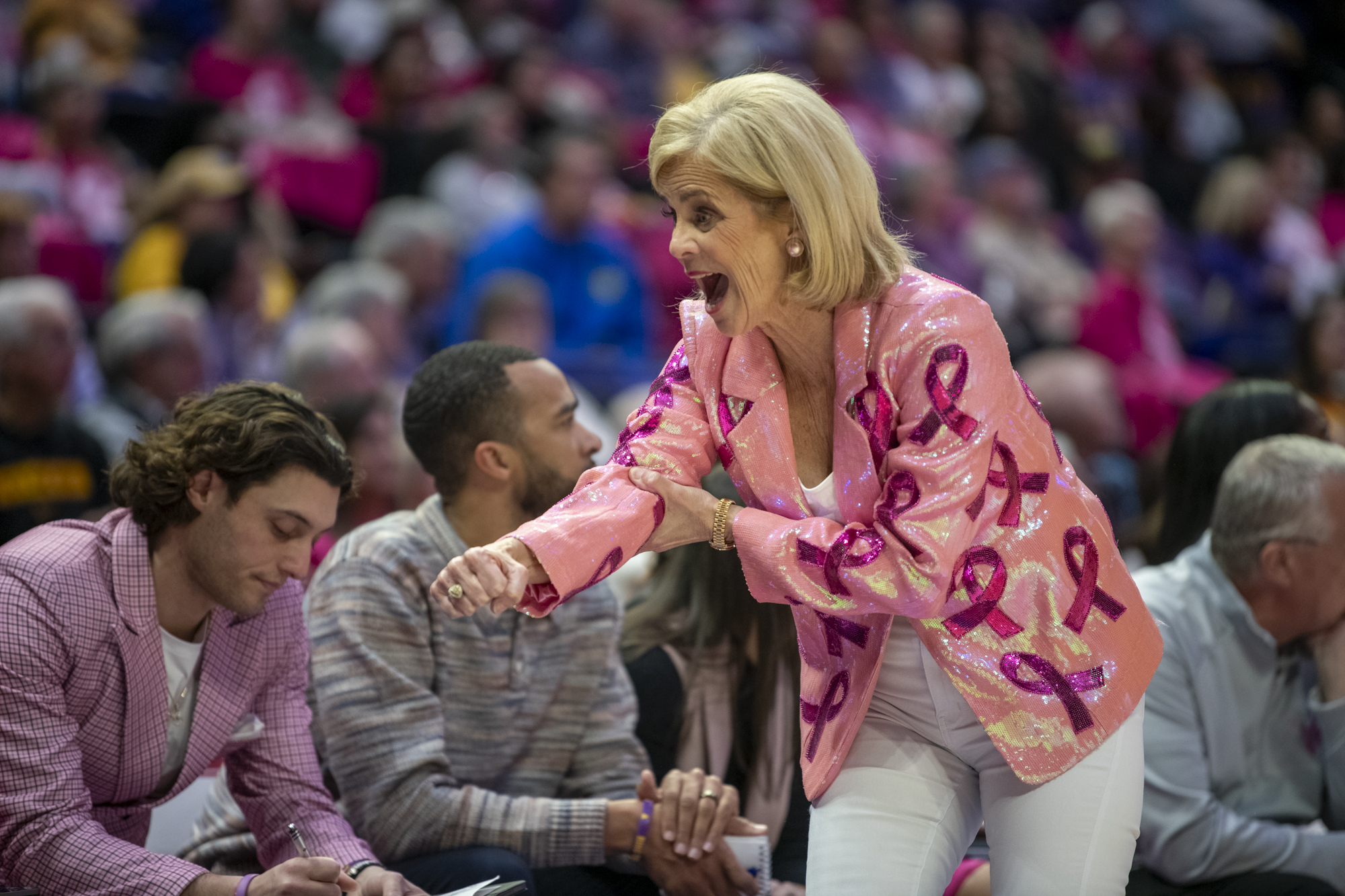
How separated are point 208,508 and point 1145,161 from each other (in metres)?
8.38

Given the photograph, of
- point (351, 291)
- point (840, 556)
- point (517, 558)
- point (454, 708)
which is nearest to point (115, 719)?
point (454, 708)

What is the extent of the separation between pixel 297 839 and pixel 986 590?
1188 millimetres

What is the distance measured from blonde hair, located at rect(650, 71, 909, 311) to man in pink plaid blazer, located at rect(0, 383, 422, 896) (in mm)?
877

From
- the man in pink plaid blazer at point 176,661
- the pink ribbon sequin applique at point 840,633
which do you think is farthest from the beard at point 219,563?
the pink ribbon sequin applique at point 840,633

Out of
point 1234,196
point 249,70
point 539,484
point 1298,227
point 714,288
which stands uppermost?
point 714,288

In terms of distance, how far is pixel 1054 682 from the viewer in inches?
73.6

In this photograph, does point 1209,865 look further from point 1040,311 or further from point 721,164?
point 1040,311

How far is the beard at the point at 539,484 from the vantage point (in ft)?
8.83

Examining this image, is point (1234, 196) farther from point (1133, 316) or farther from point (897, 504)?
point (897, 504)

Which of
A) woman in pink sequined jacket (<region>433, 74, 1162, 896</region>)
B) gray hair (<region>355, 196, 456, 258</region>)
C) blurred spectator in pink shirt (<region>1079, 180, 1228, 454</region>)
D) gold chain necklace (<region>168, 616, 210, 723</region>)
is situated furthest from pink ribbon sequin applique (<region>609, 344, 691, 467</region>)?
blurred spectator in pink shirt (<region>1079, 180, 1228, 454</region>)

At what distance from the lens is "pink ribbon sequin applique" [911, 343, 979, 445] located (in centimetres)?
180

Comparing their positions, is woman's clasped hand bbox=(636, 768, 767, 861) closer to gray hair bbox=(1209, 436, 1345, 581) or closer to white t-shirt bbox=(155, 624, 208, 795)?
white t-shirt bbox=(155, 624, 208, 795)

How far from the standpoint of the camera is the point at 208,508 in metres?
2.27

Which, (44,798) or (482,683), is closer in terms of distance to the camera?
(44,798)
